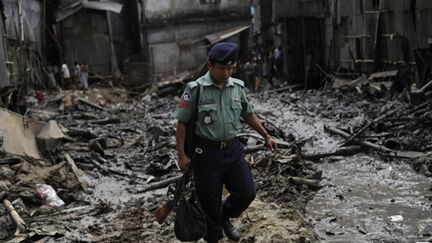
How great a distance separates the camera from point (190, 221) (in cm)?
455

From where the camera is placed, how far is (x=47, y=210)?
7.06 metres

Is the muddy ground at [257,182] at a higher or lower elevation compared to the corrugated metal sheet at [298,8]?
lower

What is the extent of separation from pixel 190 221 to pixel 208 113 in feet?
3.20

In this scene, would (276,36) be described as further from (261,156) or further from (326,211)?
(326,211)

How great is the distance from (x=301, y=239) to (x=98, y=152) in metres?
6.64

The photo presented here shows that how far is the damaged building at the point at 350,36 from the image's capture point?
48.3ft

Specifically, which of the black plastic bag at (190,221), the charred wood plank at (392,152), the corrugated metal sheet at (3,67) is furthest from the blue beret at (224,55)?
the corrugated metal sheet at (3,67)

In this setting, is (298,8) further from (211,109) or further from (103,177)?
(211,109)

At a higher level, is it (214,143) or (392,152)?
(214,143)

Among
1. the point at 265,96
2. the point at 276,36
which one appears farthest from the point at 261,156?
the point at 276,36

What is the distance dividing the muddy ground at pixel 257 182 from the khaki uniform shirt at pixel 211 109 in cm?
139

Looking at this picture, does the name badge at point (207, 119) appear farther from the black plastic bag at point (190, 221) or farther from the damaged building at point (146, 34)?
the damaged building at point (146, 34)

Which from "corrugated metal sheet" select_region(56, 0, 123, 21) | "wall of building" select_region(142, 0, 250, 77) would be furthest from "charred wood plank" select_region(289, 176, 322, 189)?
"corrugated metal sheet" select_region(56, 0, 123, 21)

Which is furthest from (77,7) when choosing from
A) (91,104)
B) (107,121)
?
(107,121)
